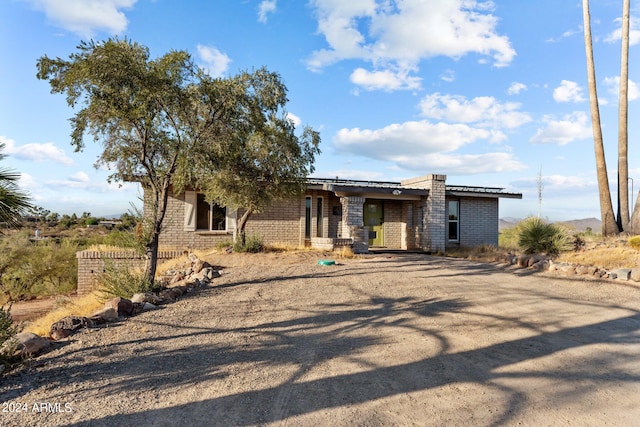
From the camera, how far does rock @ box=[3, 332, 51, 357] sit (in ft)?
14.9

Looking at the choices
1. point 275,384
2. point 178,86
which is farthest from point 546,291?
point 178,86

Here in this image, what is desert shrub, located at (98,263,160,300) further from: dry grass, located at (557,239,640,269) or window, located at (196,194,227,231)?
dry grass, located at (557,239,640,269)

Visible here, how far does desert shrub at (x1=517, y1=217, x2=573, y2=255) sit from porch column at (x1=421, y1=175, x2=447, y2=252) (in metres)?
4.14

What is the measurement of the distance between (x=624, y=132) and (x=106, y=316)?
66.1 feet

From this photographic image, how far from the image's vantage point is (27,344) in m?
4.77

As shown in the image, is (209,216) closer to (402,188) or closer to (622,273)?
(402,188)

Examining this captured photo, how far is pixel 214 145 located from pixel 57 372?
5.51 m

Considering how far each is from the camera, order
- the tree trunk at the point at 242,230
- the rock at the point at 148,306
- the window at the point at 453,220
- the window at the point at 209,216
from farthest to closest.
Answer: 1. the window at the point at 453,220
2. the window at the point at 209,216
3. the tree trunk at the point at 242,230
4. the rock at the point at 148,306

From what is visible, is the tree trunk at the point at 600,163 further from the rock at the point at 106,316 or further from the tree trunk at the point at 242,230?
the rock at the point at 106,316

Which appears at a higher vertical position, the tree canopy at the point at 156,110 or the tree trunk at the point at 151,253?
the tree canopy at the point at 156,110

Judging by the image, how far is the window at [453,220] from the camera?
20094 mm

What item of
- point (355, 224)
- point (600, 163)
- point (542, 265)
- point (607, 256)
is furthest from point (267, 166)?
point (600, 163)

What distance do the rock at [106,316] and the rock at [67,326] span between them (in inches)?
5.2

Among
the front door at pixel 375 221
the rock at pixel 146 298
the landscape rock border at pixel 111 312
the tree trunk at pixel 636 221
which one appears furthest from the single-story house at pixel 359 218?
the rock at pixel 146 298
